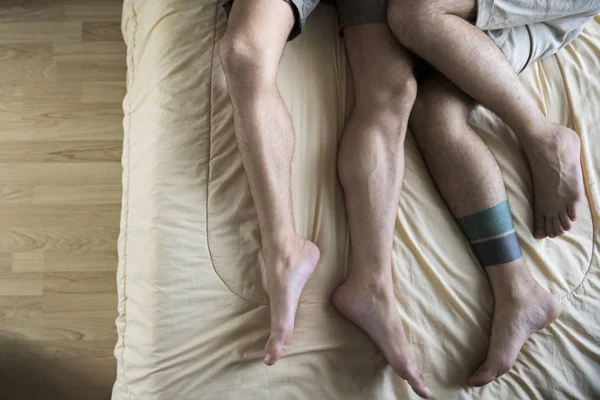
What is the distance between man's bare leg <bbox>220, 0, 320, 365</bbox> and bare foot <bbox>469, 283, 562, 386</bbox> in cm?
36

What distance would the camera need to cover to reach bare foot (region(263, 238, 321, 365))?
926 millimetres

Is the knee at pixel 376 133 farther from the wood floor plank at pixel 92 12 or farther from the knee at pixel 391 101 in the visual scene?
the wood floor plank at pixel 92 12

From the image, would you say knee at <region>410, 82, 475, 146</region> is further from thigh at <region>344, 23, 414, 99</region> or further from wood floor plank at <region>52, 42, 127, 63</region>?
wood floor plank at <region>52, 42, 127, 63</region>

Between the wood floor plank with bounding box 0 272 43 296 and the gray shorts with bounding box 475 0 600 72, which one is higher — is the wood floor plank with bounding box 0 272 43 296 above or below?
below

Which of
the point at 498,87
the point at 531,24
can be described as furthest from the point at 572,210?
the point at 531,24

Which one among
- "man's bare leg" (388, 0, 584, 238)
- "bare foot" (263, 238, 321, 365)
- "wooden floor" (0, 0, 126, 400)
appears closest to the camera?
"bare foot" (263, 238, 321, 365)

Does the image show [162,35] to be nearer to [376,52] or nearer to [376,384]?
[376,52]

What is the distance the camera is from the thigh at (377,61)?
105 cm

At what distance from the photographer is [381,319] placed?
38.2 inches

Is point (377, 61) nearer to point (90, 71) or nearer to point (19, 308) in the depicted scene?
point (90, 71)

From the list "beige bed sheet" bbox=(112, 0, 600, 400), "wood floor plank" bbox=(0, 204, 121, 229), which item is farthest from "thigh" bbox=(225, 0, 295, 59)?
"wood floor plank" bbox=(0, 204, 121, 229)

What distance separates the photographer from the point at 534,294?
1014mm

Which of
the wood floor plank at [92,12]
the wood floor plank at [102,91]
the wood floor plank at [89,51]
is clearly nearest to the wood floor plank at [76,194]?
the wood floor plank at [102,91]

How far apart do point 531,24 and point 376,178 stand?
471 mm
